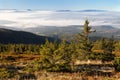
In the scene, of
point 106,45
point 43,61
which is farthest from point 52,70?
point 106,45

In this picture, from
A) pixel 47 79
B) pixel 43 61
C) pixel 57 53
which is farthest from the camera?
pixel 57 53

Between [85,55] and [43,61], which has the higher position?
[43,61]

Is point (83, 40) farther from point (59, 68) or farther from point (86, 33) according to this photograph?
point (59, 68)

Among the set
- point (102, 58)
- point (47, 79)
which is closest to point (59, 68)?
point (47, 79)

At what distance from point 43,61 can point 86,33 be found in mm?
24223

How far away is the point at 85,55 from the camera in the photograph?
46.4 meters

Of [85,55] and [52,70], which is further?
[85,55]

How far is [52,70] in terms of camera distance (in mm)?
24547

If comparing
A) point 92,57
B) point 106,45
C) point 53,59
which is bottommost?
point 106,45

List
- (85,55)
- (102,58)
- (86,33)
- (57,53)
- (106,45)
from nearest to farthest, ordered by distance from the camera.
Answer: (57,53) < (102,58) < (85,55) < (86,33) < (106,45)

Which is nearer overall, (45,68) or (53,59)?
(45,68)

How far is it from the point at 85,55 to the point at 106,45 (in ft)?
168

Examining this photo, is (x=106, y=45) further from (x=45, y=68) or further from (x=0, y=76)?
(x=0, y=76)

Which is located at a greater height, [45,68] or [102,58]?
[45,68]
